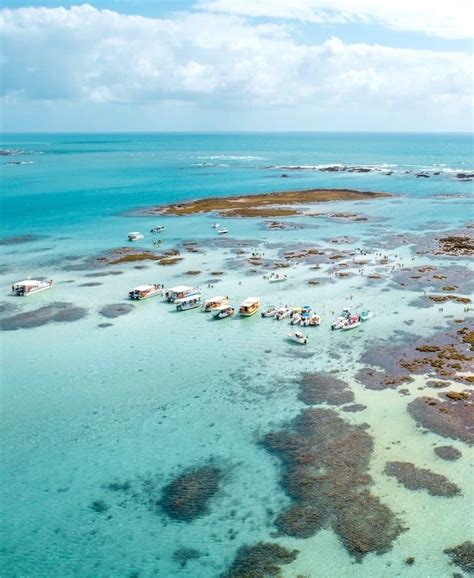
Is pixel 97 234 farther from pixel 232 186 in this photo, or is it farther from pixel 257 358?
pixel 232 186

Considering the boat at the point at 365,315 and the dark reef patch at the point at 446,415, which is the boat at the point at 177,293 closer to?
the boat at the point at 365,315

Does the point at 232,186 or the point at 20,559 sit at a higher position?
the point at 232,186

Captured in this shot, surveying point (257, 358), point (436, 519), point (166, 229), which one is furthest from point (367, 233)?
point (436, 519)

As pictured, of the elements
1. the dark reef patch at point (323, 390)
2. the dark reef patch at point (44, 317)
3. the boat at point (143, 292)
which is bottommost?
the dark reef patch at point (323, 390)

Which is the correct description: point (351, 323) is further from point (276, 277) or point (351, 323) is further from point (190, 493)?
point (190, 493)

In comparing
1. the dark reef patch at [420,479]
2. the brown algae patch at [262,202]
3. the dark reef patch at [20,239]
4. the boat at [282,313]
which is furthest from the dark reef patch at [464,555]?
the brown algae patch at [262,202]

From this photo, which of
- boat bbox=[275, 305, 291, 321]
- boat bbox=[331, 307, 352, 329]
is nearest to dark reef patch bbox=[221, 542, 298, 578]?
boat bbox=[331, 307, 352, 329]

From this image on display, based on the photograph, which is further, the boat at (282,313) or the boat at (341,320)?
the boat at (282,313)
